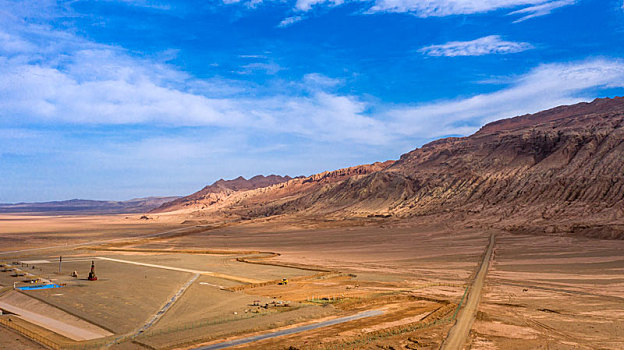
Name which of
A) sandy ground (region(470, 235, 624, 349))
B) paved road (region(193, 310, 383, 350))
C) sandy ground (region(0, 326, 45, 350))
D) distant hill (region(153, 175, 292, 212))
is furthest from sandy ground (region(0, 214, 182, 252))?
distant hill (region(153, 175, 292, 212))

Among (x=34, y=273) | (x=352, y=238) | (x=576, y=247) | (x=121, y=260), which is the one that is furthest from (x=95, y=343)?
(x=352, y=238)

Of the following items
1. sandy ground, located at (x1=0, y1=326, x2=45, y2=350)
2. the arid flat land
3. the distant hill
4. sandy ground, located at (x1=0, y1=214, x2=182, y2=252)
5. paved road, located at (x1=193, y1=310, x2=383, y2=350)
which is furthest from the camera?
the distant hill

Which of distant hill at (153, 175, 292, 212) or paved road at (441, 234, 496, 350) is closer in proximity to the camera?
paved road at (441, 234, 496, 350)

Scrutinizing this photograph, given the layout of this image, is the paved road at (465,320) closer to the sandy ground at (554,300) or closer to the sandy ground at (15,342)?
the sandy ground at (554,300)

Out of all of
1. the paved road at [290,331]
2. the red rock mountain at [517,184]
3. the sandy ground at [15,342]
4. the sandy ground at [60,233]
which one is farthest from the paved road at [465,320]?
the sandy ground at [60,233]

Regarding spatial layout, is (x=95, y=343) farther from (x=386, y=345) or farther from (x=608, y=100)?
(x=608, y=100)

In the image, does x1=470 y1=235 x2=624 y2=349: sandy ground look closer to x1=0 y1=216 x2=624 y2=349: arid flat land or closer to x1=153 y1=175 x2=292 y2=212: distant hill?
x1=0 y1=216 x2=624 y2=349: arid flat land
